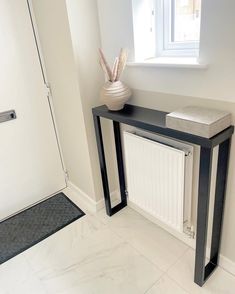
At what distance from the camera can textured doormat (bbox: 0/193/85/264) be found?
1.87 meters

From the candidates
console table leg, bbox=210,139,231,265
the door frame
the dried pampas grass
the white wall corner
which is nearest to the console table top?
console table leg, bbox=210,139,231,265

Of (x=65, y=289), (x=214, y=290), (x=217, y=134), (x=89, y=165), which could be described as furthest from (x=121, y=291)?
(x=217, y=134)

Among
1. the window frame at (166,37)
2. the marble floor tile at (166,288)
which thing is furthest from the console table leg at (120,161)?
the marble floor tile at (166,288)

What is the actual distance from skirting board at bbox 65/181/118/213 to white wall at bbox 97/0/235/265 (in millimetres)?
942

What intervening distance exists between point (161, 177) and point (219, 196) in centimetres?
35

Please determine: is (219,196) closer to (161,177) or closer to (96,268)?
(161,177)

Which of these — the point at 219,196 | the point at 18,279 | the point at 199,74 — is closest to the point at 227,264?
the point at 219,196

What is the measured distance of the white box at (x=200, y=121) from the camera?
1086 mm

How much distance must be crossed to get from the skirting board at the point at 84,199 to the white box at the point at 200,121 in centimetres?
114

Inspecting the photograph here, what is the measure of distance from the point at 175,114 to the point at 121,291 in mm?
1064

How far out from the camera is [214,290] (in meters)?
1.43

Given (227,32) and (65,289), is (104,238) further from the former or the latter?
(227,32)

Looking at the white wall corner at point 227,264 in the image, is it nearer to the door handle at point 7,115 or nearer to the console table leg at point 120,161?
the console table leg at point 120,161

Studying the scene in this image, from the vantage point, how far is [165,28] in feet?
4.98
